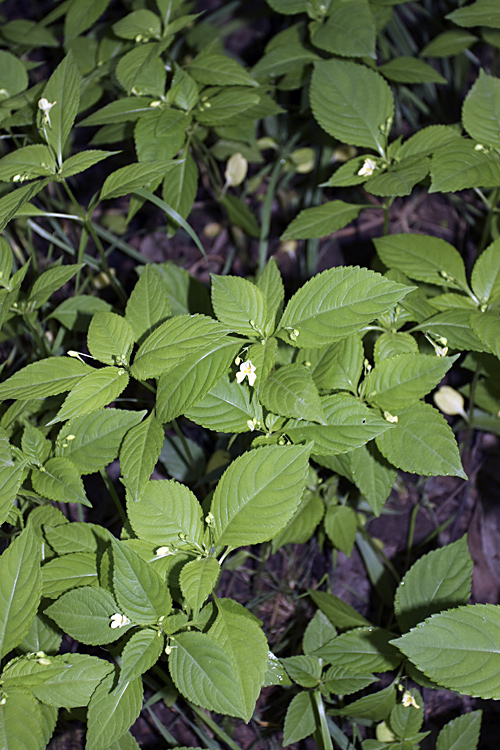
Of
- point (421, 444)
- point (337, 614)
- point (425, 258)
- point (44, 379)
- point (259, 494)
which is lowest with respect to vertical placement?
point (337, 614)

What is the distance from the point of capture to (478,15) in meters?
1.86

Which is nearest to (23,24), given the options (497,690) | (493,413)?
(493,413)

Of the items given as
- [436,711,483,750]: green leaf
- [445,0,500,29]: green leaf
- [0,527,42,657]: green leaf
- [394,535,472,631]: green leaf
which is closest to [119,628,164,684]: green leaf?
[0,527,42,657]: green leaf

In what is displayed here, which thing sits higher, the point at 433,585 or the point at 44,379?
the point at 44,379

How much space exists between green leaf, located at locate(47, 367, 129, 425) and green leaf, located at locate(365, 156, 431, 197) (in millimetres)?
874

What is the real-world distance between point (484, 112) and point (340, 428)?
1.12 m

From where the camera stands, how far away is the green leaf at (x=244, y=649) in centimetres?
113

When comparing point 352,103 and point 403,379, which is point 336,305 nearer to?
point 403,379

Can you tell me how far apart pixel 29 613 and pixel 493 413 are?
164 centimetres

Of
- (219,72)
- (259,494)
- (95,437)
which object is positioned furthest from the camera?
(219,72)

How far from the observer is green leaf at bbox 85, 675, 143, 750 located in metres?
1.17

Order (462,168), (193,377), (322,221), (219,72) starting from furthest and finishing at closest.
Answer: (219,72) → (322,221) → (462,168) → (193,377)

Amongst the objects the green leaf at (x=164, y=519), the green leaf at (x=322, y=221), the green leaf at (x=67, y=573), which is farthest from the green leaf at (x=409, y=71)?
the green leaf at (x=67, y=573)

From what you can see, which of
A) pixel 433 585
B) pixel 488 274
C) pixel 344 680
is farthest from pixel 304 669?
pixel 488 274
